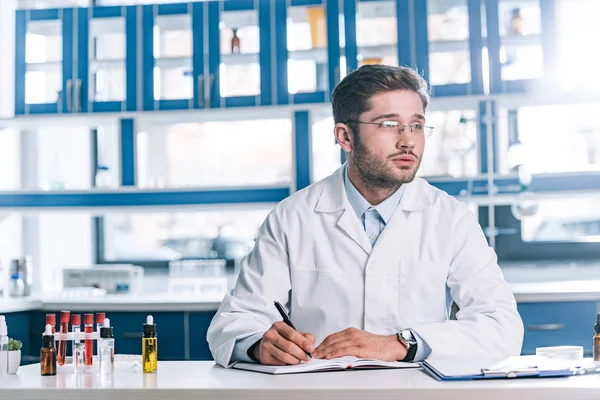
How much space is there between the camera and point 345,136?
7.66 feet

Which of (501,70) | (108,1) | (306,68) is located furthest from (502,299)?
(108,1)

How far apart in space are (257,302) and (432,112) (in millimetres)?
2629

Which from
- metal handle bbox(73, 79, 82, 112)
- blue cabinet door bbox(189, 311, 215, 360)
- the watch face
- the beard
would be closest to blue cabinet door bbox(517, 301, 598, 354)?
blue cabinet door bbox(189, 311, 215, 360)

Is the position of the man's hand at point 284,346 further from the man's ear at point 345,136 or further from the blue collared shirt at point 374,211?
the man's ear at point 345,136

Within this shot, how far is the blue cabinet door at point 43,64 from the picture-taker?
14.6 feet

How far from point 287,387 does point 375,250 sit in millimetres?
666

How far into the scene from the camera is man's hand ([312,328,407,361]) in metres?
1.80

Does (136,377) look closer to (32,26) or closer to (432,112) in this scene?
(432,112)

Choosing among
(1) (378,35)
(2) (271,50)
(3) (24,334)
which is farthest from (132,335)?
(1) (378,35)

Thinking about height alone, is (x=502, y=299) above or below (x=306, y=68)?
below

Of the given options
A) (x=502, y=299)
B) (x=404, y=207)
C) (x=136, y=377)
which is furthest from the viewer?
(x=404, y=207)

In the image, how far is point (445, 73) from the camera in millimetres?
4246

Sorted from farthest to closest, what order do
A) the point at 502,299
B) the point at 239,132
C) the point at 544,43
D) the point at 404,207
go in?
the point at 239,132 → the point at 544,43 → the point at 404,207 → the point at 502,299

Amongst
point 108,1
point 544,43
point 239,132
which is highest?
point 108,1
